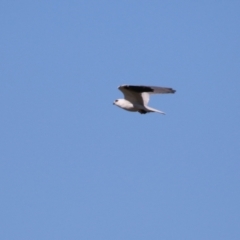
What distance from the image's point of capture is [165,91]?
30.6 metres

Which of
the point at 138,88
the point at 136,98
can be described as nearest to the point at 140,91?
the point at 138,88

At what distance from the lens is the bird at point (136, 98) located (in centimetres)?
3035

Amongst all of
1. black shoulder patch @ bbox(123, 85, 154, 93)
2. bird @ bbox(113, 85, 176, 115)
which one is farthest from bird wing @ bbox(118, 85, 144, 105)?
black shoulder patch @ bbox(123, 85, 154, 93)

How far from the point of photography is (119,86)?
102 ft

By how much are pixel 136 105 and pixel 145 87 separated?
1.53 metres

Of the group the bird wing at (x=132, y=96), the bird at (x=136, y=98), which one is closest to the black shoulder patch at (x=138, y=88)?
the bird at (x=136, y=98)

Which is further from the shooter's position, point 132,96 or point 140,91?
point 132,96

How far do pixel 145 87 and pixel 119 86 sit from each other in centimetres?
160

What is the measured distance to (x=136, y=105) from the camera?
31094mm

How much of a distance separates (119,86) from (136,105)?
118cm

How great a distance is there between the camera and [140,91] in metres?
30.8

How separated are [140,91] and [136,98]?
0.62m

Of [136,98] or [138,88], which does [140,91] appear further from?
[136,98]

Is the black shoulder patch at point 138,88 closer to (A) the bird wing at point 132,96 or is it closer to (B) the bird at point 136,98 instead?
(B) the bird at point 136,98
